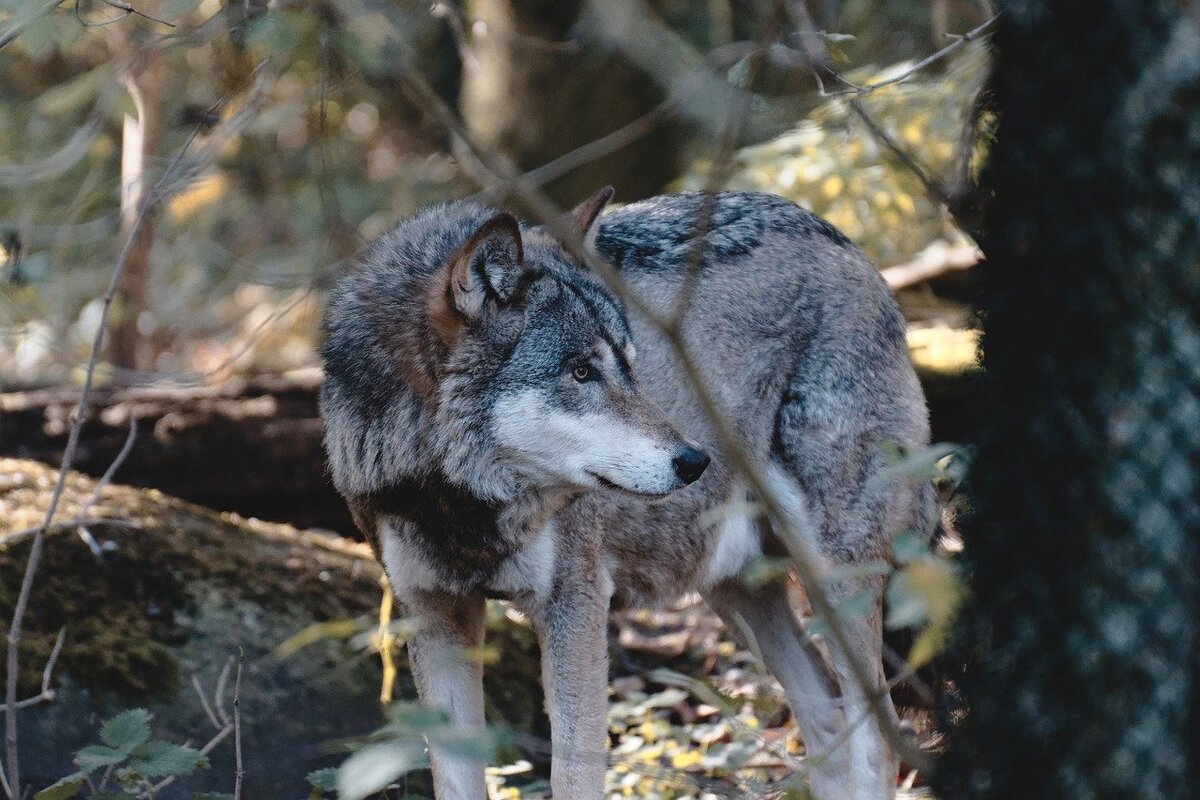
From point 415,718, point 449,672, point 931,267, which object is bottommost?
point 931,267

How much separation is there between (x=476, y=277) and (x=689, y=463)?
888mm

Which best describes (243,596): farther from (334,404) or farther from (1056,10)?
(1056,10)

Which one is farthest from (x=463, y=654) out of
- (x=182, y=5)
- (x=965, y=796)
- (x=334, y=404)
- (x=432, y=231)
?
(x=432, y=231)

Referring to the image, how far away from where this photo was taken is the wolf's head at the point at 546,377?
149 inches

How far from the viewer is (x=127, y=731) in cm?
366

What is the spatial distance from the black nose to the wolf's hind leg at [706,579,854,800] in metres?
1.40

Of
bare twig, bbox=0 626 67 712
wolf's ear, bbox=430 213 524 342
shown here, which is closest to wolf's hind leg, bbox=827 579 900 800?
wolf's ear, bbox=430 213 524 342

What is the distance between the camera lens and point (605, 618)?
166 inches

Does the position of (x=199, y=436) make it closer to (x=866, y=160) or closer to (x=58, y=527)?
(x=58, y=527)

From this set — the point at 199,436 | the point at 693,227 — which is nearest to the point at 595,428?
the point at 693,227

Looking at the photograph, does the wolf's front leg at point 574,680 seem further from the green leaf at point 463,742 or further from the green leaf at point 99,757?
the green leaf at point 463,742

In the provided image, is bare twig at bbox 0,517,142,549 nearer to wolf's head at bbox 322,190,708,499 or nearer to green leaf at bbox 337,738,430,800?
wolf's head at bbox 322,190,708,499

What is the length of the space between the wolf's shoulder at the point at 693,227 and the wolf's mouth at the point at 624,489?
3.57ft

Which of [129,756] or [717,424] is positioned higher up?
[717,424]
